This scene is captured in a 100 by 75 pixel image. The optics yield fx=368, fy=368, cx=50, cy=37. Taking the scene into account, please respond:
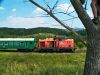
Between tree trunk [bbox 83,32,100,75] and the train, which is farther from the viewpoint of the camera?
the train

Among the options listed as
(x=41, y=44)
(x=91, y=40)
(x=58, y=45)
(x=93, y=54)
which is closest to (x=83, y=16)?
(x=91, y=40)

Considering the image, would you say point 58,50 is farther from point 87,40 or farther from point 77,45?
point 87,40

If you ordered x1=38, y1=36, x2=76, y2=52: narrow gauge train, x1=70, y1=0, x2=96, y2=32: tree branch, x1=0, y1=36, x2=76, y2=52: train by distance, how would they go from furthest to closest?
x1=0, y1=36, x2=76, y2=52: train → x1=38, y1=36, x2=76, y2=52: narrow gauge train → x1=70, y1=0, x2=96, y2=32: tree branch

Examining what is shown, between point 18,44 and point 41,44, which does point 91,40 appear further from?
point 18,44

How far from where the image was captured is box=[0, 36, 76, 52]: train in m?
53.1

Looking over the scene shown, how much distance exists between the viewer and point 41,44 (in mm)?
54281

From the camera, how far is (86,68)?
15.6 feet

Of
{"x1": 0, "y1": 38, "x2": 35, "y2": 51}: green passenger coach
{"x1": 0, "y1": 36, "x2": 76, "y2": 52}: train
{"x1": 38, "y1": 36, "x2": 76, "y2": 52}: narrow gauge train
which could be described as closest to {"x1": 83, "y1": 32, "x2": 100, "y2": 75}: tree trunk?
{"x1": 0, "y1": 36, "x2": 76, "y2": 52}: train

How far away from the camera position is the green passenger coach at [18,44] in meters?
54.5

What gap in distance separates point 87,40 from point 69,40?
49512mm

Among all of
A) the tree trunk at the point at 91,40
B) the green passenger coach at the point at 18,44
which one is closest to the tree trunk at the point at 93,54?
the tree trunk at the point at 91,40

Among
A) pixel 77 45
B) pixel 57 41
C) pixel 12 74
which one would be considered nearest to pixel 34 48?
pixel 57 41

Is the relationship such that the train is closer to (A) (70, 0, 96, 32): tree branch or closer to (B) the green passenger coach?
(B) the green passenger coach

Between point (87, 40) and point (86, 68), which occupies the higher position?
point (87, 40)
